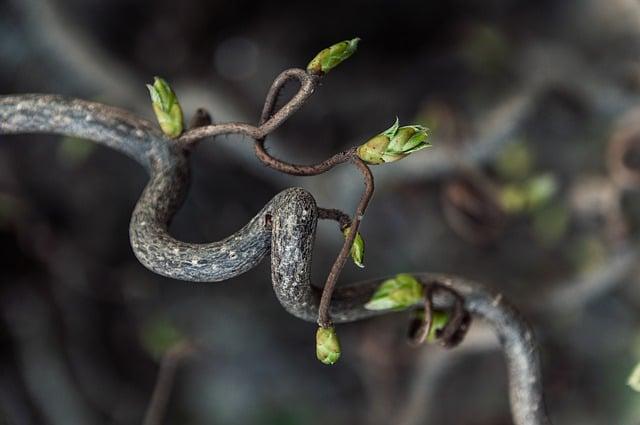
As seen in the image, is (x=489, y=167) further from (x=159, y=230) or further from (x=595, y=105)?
(x=159, y=230)

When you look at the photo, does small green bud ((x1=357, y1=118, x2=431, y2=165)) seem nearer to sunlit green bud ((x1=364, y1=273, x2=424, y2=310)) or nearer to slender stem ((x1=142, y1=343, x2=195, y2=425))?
sunlit green bud ((x1=364, y1=273, x2=424, y2=310))

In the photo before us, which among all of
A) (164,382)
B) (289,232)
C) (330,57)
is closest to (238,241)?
(289,232)

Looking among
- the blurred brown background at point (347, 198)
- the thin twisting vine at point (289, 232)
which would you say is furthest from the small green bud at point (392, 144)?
the blurred brown background at point (347, 198)

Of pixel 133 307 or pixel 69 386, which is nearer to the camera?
pixel 69 386

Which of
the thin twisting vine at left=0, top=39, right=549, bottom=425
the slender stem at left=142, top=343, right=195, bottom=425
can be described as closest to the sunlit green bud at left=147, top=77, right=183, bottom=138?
the thin twisting vine at left=0, top=39, right=549, bottom=425

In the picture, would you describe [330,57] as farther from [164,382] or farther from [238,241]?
[164,382]

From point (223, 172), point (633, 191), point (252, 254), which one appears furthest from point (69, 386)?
point (633, 191)
